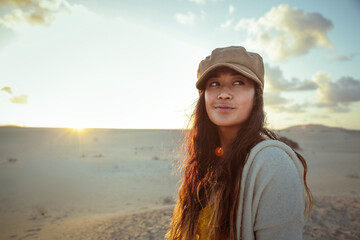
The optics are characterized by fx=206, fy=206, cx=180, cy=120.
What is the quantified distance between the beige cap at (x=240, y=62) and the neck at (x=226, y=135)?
20.7 inches

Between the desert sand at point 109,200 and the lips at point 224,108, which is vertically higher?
the lips at point 224,108

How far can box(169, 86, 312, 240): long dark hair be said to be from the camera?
1.51 meters

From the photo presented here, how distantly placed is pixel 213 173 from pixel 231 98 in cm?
69

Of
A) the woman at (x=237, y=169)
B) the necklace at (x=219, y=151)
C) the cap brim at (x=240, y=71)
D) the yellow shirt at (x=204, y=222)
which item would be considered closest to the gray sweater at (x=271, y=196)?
the woman at (x=237, y=169)

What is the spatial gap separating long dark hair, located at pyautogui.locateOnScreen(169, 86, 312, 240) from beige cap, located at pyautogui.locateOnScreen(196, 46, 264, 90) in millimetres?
177

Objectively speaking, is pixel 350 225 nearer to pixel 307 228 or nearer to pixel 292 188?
pixel 307 228

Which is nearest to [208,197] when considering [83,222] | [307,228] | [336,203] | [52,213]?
[307,228]

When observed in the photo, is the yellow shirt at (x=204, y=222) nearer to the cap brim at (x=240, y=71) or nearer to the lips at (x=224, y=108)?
the lips at (x=224, y=108)

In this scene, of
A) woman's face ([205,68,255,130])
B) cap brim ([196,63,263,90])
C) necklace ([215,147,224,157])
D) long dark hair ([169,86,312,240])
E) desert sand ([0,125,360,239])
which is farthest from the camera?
desert sand ([0,125,360,239])

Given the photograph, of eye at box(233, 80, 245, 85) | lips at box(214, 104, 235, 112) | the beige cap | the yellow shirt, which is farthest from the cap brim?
the yellow shirt

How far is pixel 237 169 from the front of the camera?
1579mm

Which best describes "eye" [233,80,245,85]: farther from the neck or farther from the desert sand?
the desert sand

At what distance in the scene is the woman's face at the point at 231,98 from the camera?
1.76 meters

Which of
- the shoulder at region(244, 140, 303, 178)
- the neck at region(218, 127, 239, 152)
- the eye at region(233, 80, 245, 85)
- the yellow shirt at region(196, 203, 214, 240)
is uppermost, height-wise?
the eye at region(233, 80, 245, 85)
